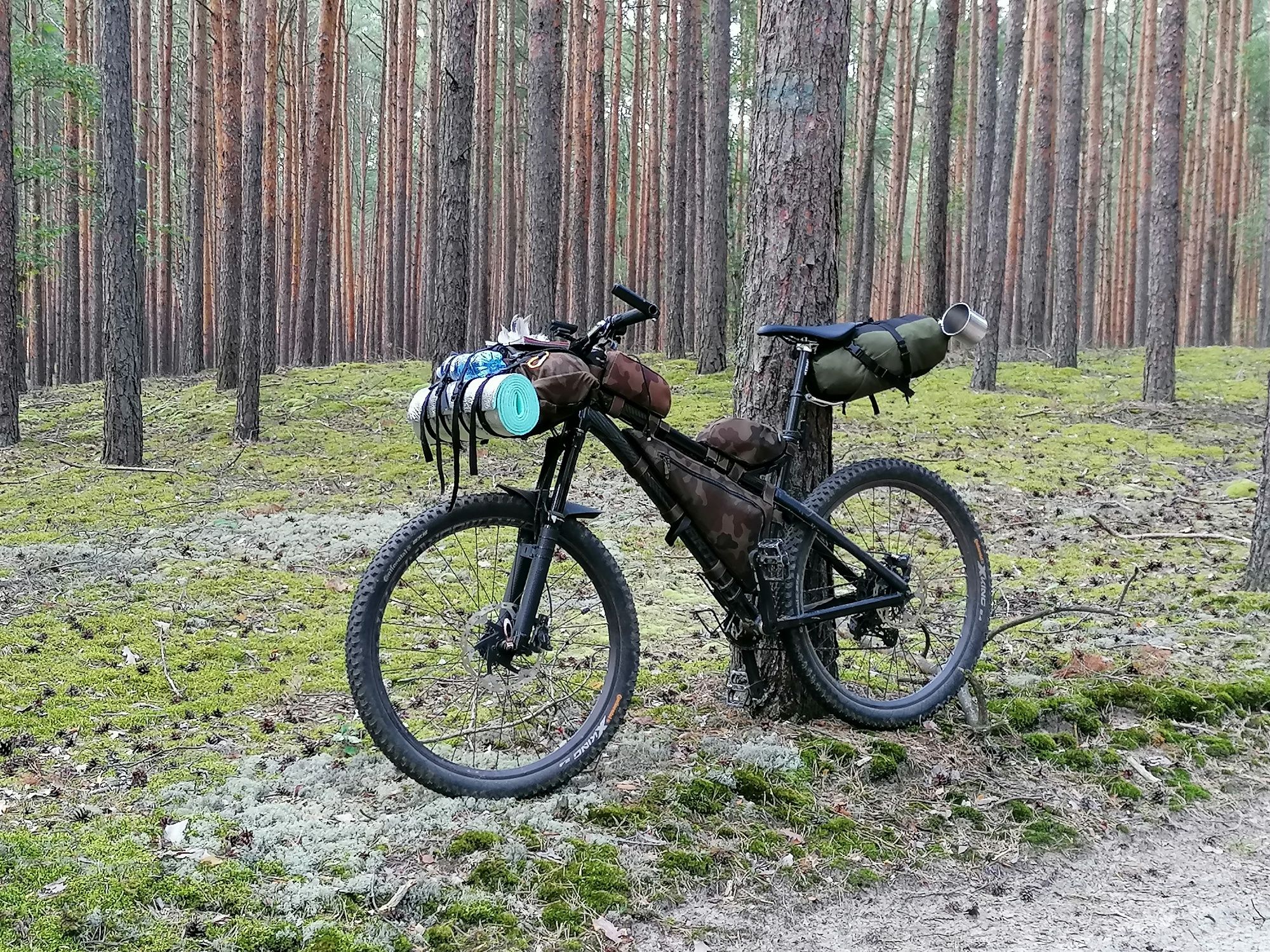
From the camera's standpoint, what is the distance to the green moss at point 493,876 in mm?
2531

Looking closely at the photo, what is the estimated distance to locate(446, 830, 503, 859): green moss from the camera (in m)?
2.65

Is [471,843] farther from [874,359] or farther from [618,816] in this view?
[874,359]

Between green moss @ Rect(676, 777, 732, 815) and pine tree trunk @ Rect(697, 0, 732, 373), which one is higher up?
pine tree trunk @ Rect(697, 0, 732, 373)

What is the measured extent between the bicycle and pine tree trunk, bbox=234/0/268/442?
8.66 m

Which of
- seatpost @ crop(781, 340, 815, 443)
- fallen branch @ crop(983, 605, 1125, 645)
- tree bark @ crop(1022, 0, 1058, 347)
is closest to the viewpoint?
seatpost @ crop(781, 340, 815, 443)

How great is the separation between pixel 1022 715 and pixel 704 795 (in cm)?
144

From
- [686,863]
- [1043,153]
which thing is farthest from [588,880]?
[1043,153]

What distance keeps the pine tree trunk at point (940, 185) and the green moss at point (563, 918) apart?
13.7 meters

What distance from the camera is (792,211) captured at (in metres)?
3.63

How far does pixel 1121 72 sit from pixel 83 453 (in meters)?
38.0

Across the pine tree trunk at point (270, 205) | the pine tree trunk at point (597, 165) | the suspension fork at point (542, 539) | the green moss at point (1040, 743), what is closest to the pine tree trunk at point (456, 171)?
the pine tree trunk at point (597, 165)

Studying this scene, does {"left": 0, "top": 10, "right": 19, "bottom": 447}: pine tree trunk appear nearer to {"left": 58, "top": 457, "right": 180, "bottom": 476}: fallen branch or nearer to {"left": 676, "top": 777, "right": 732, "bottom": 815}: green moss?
{"left": 58, "top": 457, "right": 180, "bottom": 476}: fallen branch

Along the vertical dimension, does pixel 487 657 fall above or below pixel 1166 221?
below

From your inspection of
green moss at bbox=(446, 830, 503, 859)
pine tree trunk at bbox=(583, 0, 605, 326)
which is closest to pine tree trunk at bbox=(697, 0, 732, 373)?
pine tree trunk at bbox=(583, 0, 605, 326)
